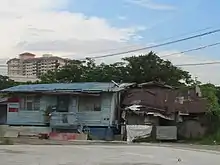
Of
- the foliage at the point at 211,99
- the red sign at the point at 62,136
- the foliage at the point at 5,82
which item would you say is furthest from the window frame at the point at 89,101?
the foliage at the point at 5,82

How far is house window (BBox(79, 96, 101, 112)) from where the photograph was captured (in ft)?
144

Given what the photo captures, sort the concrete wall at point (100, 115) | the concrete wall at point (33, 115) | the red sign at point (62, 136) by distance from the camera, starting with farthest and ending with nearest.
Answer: the concrete wall at point (33, 115) → the concrete wall at point (100, 115) → the red sign at point (62, 136)

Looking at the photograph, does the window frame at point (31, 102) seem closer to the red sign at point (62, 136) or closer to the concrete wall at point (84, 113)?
the concrete wall at point (84, 113)

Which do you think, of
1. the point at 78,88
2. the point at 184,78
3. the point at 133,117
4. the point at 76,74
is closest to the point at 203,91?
the point at 133,117

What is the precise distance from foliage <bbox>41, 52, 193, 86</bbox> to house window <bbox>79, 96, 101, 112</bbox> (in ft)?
38.1

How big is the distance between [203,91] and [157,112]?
454 centimetres

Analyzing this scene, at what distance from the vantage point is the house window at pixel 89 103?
4388 centimetres

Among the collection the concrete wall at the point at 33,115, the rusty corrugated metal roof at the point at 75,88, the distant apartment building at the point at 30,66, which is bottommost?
the concrete wall at the point at 33,115

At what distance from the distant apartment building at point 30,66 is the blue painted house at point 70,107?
15.9 meters

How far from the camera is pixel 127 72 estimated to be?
5656 cm

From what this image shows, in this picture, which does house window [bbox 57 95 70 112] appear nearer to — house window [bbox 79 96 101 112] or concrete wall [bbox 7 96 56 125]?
concrete wall [bbox 7 96 56 125]

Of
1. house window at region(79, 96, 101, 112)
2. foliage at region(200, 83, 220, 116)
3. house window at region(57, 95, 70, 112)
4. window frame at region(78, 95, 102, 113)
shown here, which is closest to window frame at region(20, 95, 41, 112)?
house window at region(57, 95, 70, 112)

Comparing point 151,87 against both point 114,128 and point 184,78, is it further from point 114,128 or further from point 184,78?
point 184,78

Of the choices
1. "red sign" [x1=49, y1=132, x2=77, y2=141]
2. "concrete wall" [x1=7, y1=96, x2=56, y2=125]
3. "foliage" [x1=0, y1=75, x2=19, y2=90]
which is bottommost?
"red sign" [x1=49, y1=132, x2=77, y2=141]
